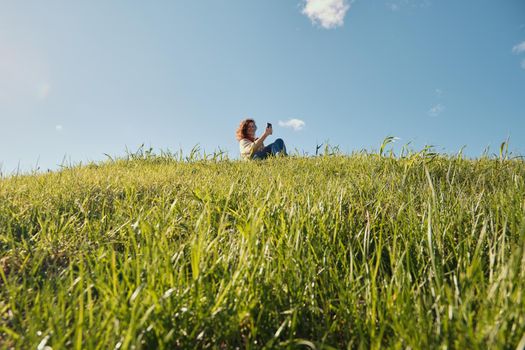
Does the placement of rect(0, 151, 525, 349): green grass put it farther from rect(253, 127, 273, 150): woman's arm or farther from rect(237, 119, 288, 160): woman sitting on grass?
rect(253, 127, 273, 150): woman's arm

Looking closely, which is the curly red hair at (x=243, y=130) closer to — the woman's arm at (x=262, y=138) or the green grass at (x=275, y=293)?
the woman's arm at (x=262, y=138)

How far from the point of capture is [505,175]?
319cm

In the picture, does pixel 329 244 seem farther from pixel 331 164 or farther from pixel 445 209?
pixel 331 164

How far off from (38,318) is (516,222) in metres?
2.12

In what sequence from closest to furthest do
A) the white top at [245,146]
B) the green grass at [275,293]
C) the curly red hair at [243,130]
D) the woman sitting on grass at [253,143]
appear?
1. the green grass at [275,293]
2. the woman sitting on grass at [253,143]
3. the white top at [245,146]
4. the curly red hair at [243,130]

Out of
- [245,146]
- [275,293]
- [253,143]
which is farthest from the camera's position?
[245,146]

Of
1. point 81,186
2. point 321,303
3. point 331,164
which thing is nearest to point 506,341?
point 321,303

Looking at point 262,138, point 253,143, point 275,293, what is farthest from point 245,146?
point 275,293

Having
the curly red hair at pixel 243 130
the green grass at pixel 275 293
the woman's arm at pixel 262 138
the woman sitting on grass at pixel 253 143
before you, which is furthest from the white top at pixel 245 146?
the green grass at pixel 275 293

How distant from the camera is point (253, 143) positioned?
25.9ft

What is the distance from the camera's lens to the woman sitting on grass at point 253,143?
25.2 ft

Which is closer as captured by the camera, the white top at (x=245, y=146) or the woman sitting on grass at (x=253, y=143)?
the woman sitting on grass at (x=253, y=143)

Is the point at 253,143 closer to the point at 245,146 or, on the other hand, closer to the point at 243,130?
the point at 245,146

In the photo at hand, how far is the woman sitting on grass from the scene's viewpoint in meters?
7.69
